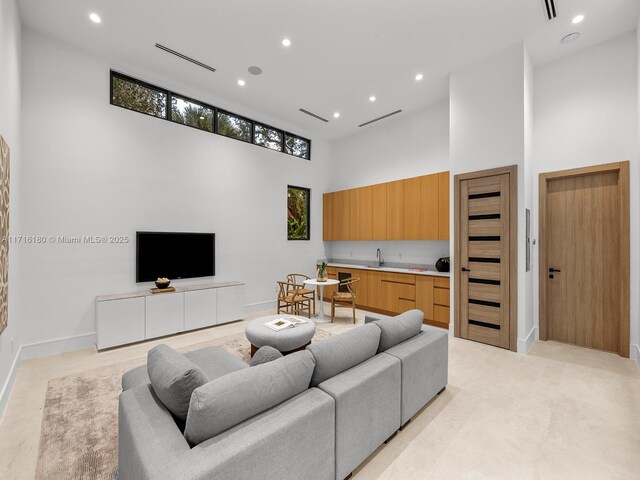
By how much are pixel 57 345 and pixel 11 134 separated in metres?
2.52

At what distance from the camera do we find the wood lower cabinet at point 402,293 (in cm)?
488

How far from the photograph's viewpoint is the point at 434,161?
5.64 m

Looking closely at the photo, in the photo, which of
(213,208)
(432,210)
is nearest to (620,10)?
(432,210)

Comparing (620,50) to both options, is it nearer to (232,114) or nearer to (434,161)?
(434,161)

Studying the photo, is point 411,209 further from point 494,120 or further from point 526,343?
point 526,343

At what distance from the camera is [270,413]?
1.48m

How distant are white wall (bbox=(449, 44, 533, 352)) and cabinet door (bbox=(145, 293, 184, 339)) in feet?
15.0

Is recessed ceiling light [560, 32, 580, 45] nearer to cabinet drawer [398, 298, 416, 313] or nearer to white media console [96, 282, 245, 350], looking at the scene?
cabinet drawer [398, 298, 416, 313]

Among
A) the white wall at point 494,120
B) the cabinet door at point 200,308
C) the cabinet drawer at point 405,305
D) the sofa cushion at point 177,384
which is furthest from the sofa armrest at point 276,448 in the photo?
the cabinet drawer at point 405,305

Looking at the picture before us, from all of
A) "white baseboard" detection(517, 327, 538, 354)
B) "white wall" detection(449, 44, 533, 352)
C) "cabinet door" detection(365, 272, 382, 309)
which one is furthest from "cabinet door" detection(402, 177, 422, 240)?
"white baseboard" detection(517, 327, 538, 354)

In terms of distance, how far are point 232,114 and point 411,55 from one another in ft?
10.7

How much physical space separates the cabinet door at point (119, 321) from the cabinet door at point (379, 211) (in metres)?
4.27

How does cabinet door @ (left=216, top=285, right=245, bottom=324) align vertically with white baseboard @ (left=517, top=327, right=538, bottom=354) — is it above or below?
above

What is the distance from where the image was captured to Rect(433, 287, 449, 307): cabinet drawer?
479 centimetres
